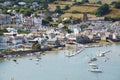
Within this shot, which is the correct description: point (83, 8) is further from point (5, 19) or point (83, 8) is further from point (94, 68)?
point (94, 68)

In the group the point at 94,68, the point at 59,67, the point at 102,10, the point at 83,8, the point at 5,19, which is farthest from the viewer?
the point at 83,8

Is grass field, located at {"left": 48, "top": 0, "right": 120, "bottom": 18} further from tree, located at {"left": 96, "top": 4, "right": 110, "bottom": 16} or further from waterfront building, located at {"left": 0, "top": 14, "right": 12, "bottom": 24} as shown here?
waterfront building, located at {"left": 0, "top": 14, "right": 12, "bottom": 24}

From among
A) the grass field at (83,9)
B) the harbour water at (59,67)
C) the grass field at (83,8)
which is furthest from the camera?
the grass field at (83,8)

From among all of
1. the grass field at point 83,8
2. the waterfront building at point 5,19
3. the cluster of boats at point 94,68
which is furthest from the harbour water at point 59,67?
the grass field at point 83,8

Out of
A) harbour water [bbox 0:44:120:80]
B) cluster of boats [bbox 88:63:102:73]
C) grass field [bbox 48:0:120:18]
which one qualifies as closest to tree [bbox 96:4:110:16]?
grass field [bbox 48:0:120:18]

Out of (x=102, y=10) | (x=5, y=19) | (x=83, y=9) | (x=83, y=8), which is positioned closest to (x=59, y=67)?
(x=5, y=19)

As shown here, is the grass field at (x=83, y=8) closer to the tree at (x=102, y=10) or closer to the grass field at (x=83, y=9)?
the grass field at (x=83, y=9)

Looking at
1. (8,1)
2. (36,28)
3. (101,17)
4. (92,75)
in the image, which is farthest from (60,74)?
(8,1)

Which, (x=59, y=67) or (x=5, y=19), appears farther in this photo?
(x=5, y=19)

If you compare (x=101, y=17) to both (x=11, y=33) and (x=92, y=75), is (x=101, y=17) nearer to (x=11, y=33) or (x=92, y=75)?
(x=11, y=33)
